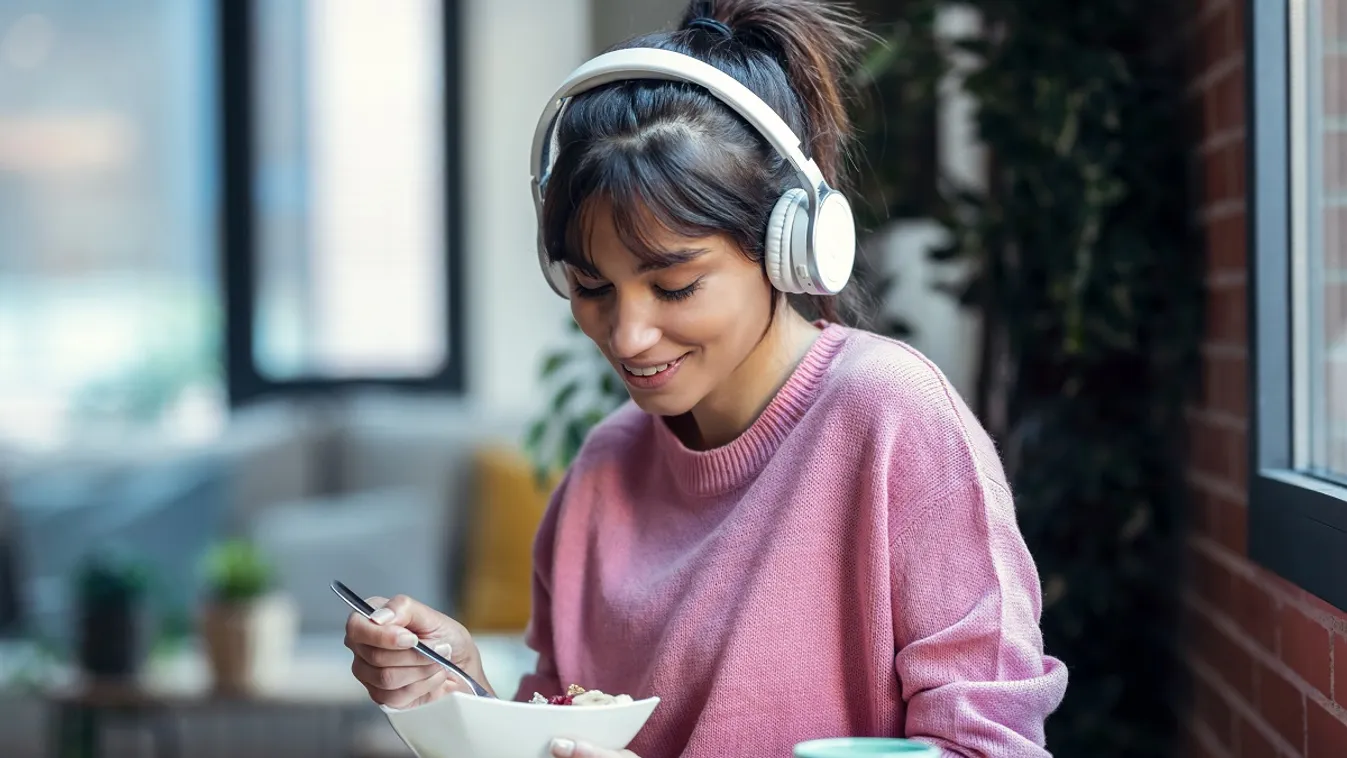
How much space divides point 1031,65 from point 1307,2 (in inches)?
23.7

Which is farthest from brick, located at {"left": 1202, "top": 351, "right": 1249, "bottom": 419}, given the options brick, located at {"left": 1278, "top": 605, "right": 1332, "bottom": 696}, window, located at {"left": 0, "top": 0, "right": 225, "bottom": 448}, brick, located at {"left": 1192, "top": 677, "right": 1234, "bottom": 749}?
window, located at {"left": 0, "top": 0, "right": 225, "bottom": 448}

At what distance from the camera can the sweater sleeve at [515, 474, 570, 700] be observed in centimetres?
130

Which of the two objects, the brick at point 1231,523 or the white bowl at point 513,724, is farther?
the brick at point 1231,523

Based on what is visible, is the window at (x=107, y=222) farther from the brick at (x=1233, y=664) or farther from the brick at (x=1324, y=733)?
the brick at (x=1324, y=733)

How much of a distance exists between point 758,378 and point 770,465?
3.2 inches

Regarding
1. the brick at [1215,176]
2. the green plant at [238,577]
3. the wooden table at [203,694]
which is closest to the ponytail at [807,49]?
the brick at [1215,176]

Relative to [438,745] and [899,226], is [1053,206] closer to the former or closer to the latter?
[899,226]

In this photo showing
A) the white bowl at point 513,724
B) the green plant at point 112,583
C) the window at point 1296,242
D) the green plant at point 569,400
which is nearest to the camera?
the white bowl at point 513,724

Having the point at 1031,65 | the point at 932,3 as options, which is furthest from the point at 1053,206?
the point at 932,3

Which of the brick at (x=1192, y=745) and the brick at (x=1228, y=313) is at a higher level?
the brick at (x=1228, y=313)

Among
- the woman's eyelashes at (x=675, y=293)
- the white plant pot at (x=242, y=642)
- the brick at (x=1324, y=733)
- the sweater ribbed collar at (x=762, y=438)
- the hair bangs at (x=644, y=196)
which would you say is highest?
the hair bangs at (x=644, y=196)

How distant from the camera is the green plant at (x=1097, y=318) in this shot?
1898mm

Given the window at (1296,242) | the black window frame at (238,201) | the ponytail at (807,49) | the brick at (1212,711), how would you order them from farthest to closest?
the black window frame at (238,201) → the brick at (1212,711) → the window at (1296,242) → the ponytail at (807,49)

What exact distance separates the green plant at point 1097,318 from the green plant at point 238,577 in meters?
1.44
